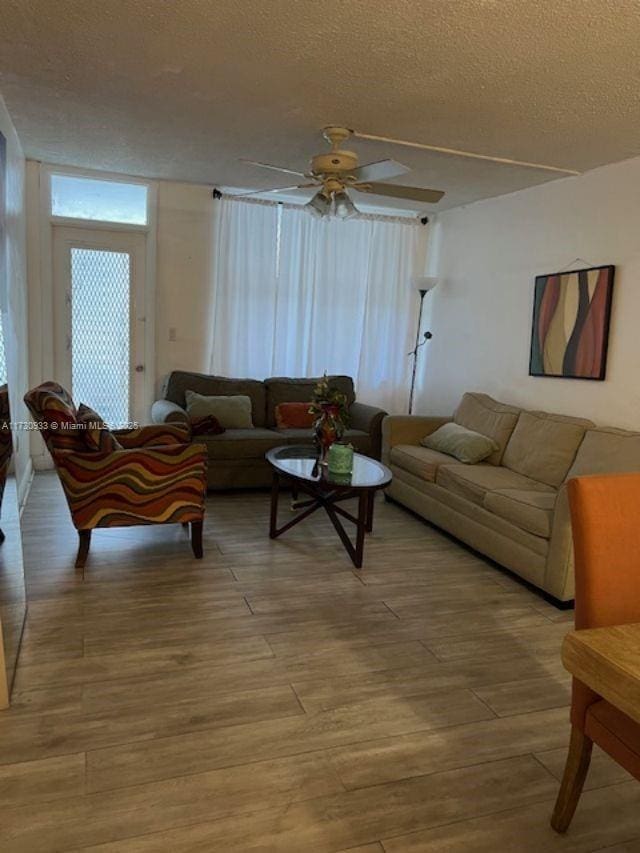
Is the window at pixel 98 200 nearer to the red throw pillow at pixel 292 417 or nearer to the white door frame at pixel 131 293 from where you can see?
the white door frame at pixel 131 293

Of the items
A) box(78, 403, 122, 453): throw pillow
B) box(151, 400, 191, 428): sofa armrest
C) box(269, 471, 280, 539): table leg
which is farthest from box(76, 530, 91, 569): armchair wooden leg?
box(151, 400, 191, 428): sofa armrest

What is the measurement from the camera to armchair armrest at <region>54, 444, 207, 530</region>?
3.14 m

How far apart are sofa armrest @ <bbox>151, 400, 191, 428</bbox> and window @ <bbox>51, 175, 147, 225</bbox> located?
66.0 inches

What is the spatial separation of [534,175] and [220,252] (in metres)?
2.73

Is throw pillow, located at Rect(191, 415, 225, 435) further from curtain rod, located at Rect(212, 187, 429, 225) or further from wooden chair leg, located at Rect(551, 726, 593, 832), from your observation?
wooden chair leg, located at Rect(551, 726, 593, 832)

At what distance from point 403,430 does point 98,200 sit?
3.27m

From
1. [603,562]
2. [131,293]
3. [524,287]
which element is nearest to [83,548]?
[603,562]

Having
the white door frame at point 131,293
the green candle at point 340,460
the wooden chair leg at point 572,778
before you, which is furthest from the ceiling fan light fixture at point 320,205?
the wooden chair leg at point 572,778

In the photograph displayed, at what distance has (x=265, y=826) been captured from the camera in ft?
5.40

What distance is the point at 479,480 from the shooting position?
3783 mm

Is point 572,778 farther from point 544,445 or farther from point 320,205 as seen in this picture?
point 320,205

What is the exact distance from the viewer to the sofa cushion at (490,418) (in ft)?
14.4

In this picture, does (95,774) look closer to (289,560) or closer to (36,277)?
(289,560)

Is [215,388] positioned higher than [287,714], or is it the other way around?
[215,388]
